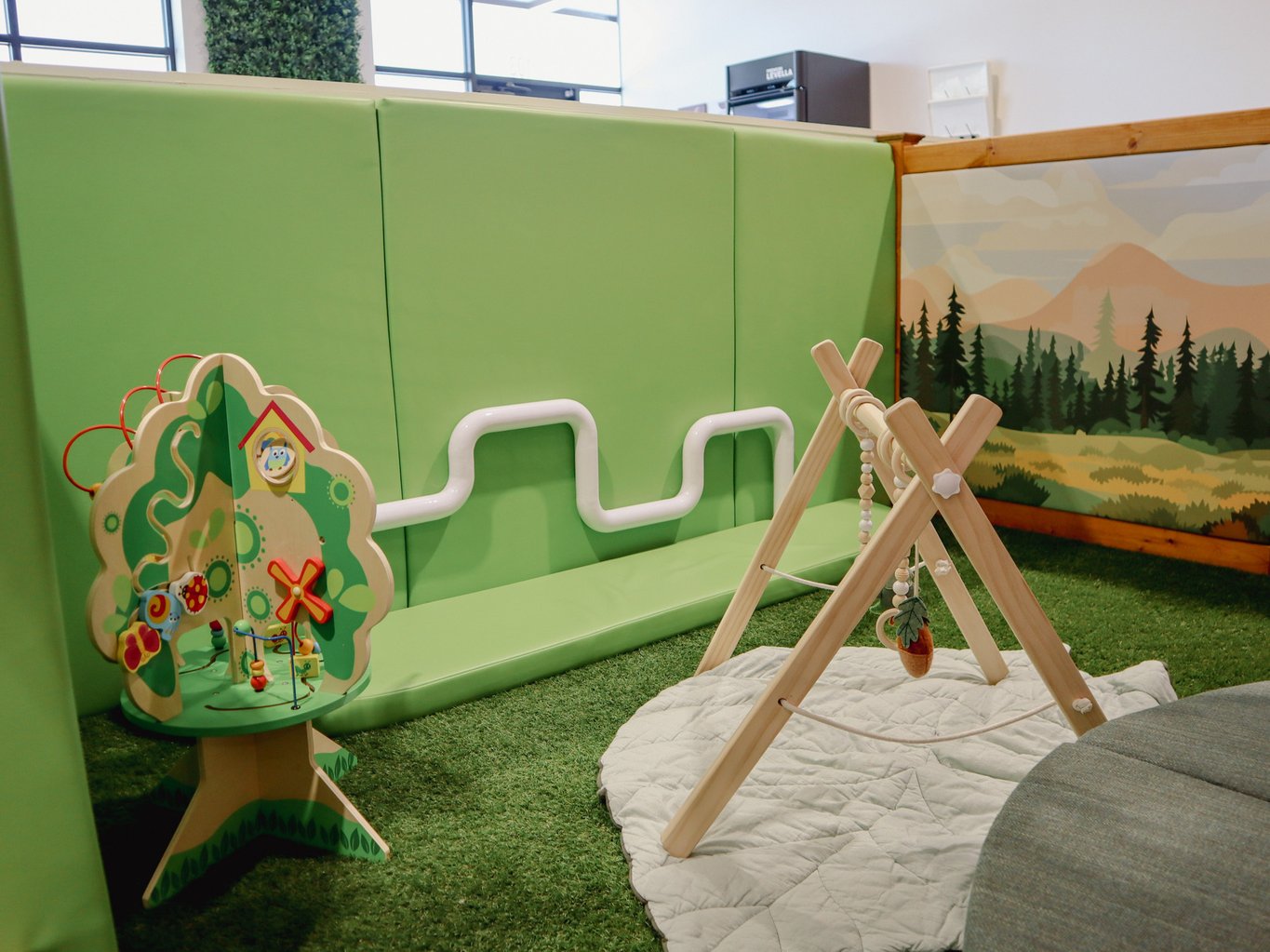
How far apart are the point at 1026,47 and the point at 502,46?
4883mm

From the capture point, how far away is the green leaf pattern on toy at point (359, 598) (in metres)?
1.37

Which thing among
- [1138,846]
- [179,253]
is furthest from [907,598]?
[179,253]

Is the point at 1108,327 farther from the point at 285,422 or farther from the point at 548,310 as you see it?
the point at 285,422

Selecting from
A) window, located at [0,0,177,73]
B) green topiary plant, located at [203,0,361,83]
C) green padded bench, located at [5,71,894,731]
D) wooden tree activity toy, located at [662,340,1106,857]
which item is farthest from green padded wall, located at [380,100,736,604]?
window, located at [0,0,177,73]

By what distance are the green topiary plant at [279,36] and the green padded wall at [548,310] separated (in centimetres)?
490

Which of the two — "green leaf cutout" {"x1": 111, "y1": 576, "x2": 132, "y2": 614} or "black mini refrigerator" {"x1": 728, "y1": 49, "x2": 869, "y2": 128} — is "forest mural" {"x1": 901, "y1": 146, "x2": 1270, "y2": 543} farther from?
"black mini refrigerator" {"x1": 728, "y1": 49, "x2": 869, "y2": 128}

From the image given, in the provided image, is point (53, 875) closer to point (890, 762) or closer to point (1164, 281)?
point (890, 762)

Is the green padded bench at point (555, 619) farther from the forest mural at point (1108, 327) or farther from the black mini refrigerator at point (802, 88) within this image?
the black mini refrigerator at point (802, 88)

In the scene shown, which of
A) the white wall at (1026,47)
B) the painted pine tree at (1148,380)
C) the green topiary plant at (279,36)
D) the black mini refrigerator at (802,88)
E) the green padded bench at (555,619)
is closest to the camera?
the green padded bench at (555,619)

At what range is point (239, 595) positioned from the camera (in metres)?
1.44

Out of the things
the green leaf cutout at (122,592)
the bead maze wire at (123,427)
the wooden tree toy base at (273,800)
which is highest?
the bead maze wire at (123,427)

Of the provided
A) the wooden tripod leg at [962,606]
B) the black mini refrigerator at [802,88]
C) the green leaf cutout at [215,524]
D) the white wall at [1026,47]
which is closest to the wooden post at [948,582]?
the wooden tripod leg at [962,606]

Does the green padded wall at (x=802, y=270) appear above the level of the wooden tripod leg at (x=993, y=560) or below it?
above

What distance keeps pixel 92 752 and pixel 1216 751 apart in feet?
5.52
